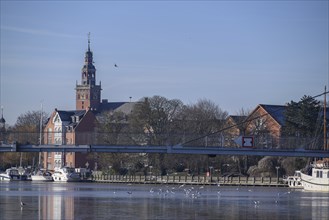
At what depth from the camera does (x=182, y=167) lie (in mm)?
172375

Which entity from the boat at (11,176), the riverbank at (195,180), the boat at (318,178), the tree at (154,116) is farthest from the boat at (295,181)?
the boat at (11,176)

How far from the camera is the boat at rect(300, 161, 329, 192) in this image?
5133 inches

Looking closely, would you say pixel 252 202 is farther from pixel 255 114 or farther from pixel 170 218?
pixel 255 114

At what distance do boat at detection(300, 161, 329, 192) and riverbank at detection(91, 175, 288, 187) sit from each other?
13.3 m

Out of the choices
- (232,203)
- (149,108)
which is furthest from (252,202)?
(149,108)

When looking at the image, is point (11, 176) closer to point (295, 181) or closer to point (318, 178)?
point (295, 181)

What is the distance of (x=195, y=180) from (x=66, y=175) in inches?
1342

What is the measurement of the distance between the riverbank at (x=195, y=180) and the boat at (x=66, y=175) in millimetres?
7349

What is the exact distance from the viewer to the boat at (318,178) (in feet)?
428

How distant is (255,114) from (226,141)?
2496cm

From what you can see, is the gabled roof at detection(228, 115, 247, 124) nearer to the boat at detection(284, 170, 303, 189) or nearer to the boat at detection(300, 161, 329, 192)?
the boat at detection(284, 170, 303, 189)

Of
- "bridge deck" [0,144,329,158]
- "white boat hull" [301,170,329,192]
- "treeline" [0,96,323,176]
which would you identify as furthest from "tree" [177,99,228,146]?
"bridge deck" [0,144,329,158]

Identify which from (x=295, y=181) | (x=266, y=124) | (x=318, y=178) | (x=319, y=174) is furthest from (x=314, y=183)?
(x=266, y=124)

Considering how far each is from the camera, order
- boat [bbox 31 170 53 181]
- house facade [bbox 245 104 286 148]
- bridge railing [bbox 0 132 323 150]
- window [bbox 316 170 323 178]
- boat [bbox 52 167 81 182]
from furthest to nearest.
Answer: boat [bbox 31 170 53 181]
boat [bbox 52 167 81 182]
house facade [bbox 245 104 286 148]
bridge railing [bbox 0 132 323 150]
window [bbox 316 170 323 178]
